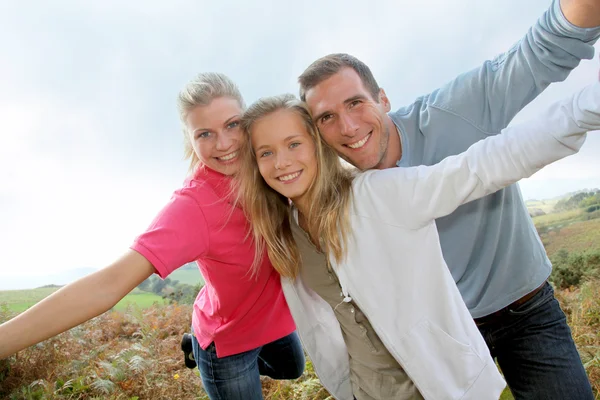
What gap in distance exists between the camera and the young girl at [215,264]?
184cm

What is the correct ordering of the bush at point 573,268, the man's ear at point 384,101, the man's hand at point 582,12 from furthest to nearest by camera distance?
1. the bush at point 573,268
2. the man's ear at point 384,101
3. the man's hand at point 582,12

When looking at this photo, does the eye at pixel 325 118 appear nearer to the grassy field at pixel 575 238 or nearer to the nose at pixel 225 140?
the nose at pixel 225 140

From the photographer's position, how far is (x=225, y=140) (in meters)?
2.42

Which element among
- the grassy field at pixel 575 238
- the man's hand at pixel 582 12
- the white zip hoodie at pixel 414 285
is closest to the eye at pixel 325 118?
the white zip hoodie at pixel 414 285

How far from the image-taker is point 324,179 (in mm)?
2229

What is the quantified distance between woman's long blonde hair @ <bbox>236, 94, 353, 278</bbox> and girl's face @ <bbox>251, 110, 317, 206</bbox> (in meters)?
0.04

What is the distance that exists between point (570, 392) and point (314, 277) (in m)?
1.43

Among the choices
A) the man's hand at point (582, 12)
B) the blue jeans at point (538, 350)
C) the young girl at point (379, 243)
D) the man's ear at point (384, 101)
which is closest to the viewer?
the young girl at point (379, 243)

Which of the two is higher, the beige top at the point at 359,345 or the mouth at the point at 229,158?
the mouth at the point at 229,158

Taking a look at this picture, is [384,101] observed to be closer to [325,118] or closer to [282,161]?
[325,118]

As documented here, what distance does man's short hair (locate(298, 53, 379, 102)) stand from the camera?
250 cm

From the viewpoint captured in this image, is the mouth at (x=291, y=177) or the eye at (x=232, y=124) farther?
the eye at (x=232, y=124)

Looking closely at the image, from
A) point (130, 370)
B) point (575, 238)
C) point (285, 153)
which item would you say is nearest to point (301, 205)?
point (285, 153)

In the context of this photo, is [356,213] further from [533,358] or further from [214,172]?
[533,358]
